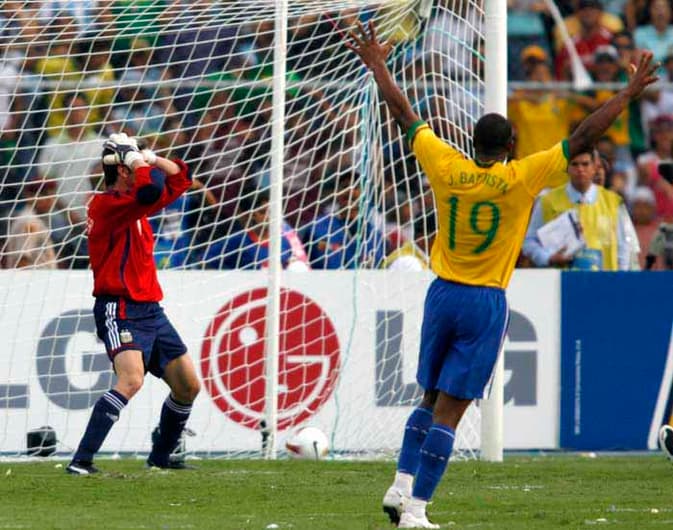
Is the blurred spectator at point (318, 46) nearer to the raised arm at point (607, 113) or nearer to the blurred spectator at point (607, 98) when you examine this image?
the blurred spectator at point (607, 98)

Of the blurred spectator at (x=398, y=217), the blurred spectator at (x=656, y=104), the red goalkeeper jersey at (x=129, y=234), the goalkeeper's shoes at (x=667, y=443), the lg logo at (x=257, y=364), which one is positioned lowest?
the goalkeeper's shoes at (x=667, y=443)

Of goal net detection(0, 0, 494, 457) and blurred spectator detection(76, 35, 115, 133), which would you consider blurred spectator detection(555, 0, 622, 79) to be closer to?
goal net detection(0, 0, 494, 457)

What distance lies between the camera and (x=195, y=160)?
11945 mm

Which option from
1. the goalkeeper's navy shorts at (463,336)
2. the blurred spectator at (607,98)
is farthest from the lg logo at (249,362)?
the goalkeeper's navy shorts at (463,336)

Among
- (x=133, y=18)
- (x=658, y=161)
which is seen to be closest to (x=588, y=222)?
(x=658, y=161)

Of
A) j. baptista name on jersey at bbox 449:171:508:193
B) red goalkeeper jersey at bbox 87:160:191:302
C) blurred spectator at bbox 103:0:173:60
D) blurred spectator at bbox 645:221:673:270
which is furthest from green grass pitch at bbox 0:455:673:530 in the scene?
blurred spectator at bbox 103:0:173:60

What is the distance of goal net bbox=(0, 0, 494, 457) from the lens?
11844 mm

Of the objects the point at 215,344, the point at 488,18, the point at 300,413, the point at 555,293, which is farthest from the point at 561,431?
the point at 488,18

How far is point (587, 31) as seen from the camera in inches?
648

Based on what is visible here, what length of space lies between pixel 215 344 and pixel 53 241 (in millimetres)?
1540

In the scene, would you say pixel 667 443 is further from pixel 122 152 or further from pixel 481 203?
pixel 122 152

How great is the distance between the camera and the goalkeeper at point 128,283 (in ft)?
31.0

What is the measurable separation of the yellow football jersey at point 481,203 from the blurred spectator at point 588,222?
19.2ft

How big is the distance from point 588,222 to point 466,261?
605cm
